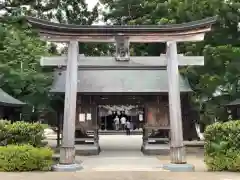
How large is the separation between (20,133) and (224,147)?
7.18 meters

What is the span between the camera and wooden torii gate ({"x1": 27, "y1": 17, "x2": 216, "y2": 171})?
14.6 m

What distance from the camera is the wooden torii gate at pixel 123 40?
47.8 ft

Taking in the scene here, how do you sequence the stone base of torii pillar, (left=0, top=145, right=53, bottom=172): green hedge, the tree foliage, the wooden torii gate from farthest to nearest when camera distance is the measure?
1. the tree foliage
2. the wooden torii gate
3. the stone base of torii pillar
4. (left=0, top=145, right=53, bottom=172): green hedge

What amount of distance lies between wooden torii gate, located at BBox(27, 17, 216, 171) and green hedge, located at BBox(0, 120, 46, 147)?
3.74 ft

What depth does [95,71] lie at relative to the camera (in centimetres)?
2314

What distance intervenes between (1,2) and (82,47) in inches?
318

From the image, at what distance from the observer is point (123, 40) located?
15406 mm

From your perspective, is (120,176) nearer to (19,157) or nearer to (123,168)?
(123,168)

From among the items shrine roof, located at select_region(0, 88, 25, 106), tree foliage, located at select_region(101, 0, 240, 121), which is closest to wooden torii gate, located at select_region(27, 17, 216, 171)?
shrine roof, located at select_region(0, 88, 25, 106)

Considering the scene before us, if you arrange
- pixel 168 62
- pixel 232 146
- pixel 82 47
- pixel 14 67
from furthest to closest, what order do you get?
pixel 82 47
pixel 14 67
pixel 168 62
pixel 232 146

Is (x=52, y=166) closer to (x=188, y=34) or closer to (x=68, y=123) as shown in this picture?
(x=68, y=123)

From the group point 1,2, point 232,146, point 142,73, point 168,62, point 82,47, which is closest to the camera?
point 232,146

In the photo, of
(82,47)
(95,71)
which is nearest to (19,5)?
(82,47)

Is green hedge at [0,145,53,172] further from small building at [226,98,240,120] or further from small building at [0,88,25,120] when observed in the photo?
small building at [226,98,240,120]
